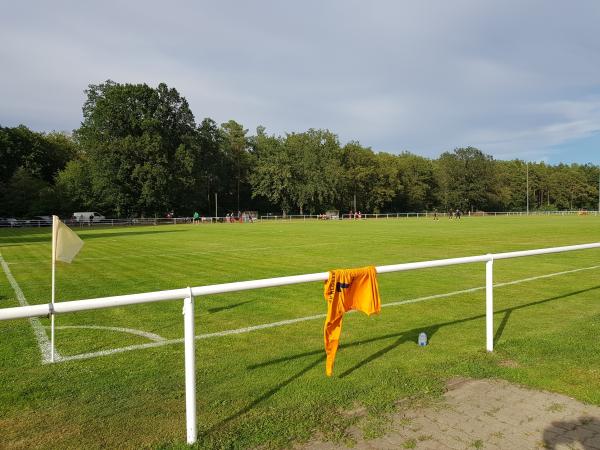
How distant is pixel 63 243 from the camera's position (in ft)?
19.8

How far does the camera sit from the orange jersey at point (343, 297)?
4566 mm

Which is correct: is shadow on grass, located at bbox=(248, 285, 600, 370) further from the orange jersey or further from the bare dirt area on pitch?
the bare dirt area on pitch

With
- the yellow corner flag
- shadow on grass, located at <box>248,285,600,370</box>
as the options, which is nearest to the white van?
the yellow corner flag

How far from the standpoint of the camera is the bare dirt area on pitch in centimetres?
352

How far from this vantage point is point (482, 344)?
20.1ft

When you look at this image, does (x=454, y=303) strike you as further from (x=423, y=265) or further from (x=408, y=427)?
(x=408, y=427)

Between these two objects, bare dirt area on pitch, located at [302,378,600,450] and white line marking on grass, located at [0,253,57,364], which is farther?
white line marking on grass, located at [0,253,57,364]

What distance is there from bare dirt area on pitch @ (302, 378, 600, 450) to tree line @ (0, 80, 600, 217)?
68.6 m

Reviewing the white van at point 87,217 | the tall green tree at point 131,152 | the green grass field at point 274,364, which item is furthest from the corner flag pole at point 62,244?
Answer: the tall green tree at point 131,152

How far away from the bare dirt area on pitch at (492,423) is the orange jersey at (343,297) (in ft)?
3.02

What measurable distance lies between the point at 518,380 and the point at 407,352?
1.37 metres

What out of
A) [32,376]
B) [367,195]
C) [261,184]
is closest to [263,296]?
[32,376]

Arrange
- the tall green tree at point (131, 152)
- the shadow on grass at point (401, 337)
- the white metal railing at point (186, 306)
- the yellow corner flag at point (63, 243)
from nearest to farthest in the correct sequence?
the white metal railing at point (186, 306) → the shadow on grass at point (401, 337) → the yellow corner flag at point (63, 243) → the tall green tree at point (131, 152)

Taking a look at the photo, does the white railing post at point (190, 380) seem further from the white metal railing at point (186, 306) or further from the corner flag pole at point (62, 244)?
the corner flag pole at point (62, 244)
